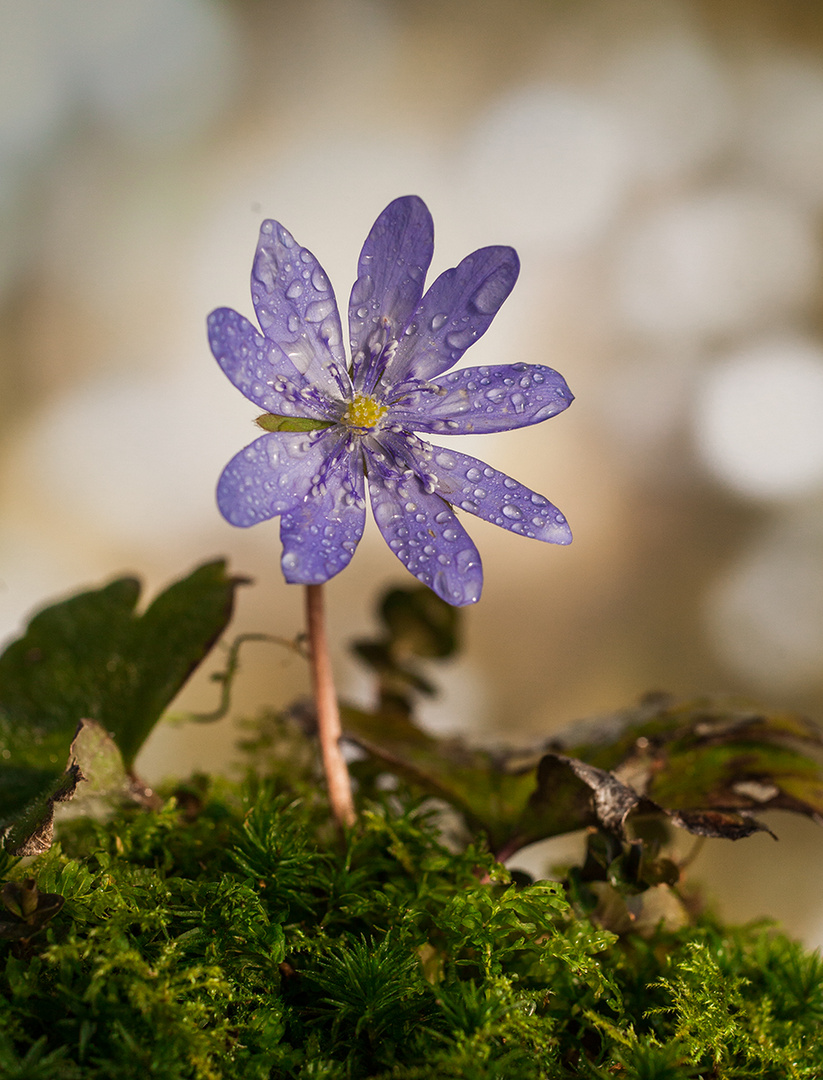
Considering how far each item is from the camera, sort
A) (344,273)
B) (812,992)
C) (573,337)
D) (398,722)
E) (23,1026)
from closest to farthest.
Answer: (23,1026) → (812,992) → (398,722) → (344,273) → (573,337)

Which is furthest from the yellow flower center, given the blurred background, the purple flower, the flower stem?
the blurred background

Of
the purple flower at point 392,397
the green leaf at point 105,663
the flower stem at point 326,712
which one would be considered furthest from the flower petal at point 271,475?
the green leaf at point 105,663

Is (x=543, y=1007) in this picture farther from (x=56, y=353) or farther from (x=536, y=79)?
(x=536, y=79)

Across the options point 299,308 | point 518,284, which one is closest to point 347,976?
point 299,308

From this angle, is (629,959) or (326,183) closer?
(629,959)

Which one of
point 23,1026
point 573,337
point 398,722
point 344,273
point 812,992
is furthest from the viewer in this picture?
point 573,337

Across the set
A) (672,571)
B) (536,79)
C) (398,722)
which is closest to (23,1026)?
(398,722)

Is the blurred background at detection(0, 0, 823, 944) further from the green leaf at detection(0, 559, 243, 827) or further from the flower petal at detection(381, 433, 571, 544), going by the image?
the flower petal at detection(381, 433, 571, 544)
